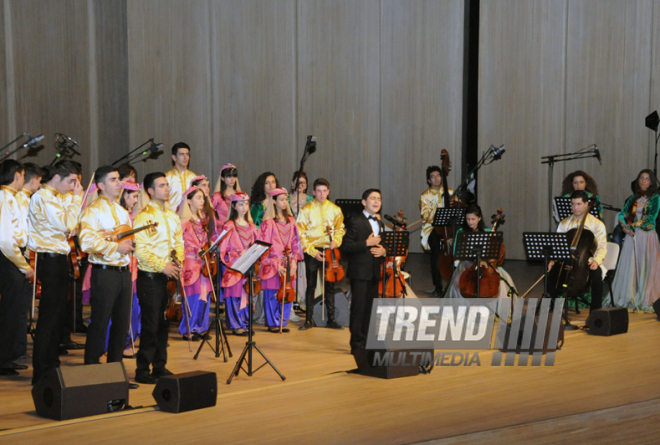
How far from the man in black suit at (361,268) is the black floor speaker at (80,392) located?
7.85 feet

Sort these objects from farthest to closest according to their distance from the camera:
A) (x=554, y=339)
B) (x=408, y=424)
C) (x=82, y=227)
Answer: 1. (x=554, y=339)
2. (x=82, y=227)
3. (x=408, y=424)

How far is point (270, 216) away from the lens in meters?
7.61

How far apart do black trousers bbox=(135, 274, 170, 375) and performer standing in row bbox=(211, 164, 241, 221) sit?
263 centimetres

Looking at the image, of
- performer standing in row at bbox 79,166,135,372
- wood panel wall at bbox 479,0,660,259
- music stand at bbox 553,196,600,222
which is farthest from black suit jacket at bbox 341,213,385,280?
wood panel wall at bbox 479,0,660,259

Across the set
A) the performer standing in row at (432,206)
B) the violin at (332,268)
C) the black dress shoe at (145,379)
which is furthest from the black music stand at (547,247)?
the black dress shoe at (145,379)

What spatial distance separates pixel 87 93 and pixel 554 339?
10447 millimetres

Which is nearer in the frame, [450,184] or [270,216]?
[270,216]

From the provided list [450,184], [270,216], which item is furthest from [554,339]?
[450,184]

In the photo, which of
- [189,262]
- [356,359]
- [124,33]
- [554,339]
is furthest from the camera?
[124,33]

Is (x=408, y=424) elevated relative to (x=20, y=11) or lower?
lower

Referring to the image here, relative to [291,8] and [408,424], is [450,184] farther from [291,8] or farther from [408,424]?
[408,424]

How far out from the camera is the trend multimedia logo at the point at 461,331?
233 inches

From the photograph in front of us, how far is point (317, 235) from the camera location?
794cm

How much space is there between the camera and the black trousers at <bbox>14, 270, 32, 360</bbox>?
19.7 feet
